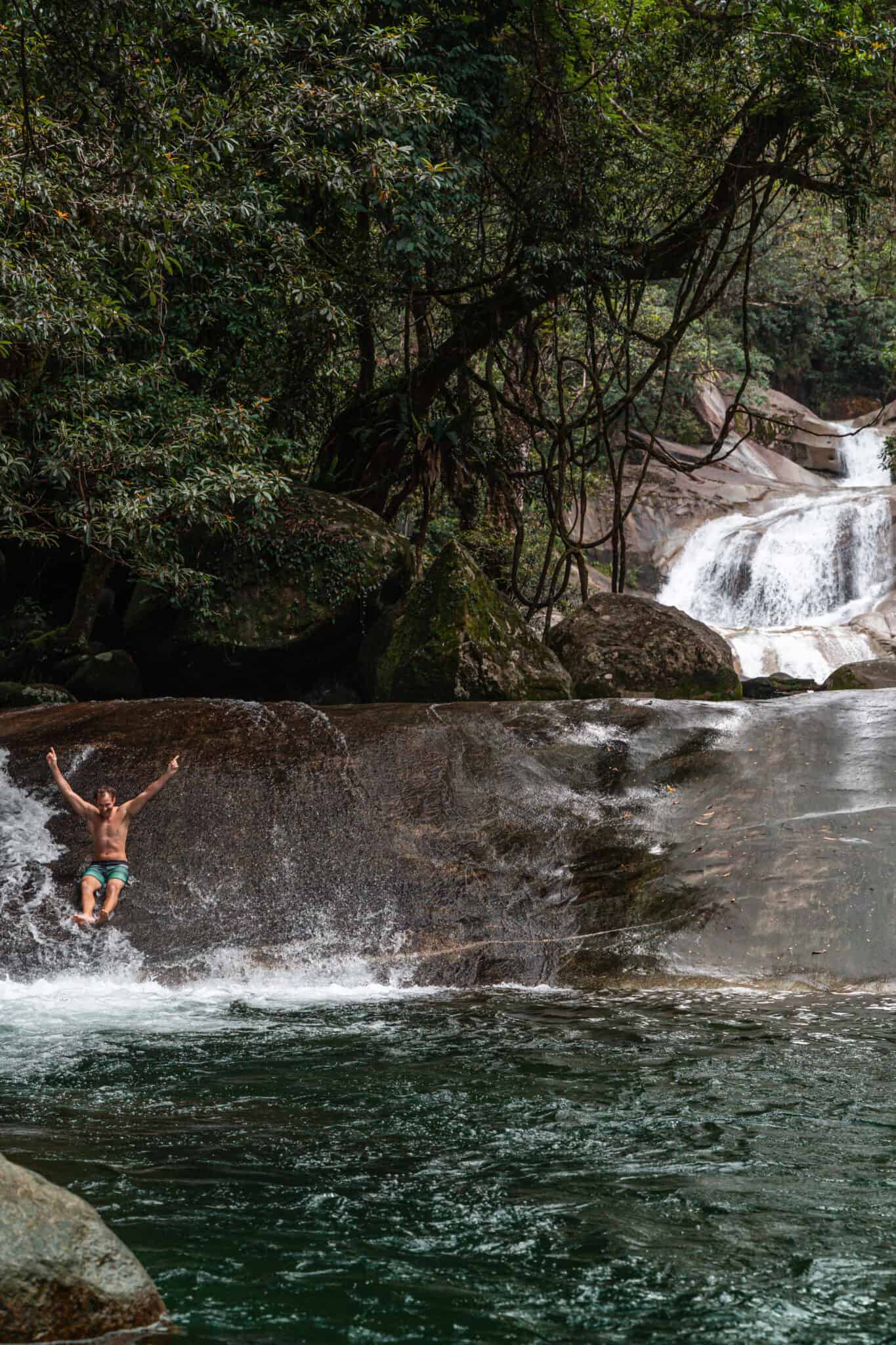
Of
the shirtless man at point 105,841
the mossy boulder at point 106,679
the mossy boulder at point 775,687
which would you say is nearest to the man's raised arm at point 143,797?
the shirtless man at point 105,841

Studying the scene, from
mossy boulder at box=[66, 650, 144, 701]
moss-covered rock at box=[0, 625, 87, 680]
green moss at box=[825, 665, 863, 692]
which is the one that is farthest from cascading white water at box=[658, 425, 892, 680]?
moss-covered rock at box=[0, 625, 87, 680]

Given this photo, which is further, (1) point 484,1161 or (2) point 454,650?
(2) point 454,650

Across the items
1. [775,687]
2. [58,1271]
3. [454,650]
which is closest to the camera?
[58,1271]

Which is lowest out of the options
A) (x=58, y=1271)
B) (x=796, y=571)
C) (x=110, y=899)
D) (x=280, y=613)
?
(x=58, y=1271)

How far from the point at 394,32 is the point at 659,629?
281 inches

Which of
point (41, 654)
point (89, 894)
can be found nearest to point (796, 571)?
point (41, 654)

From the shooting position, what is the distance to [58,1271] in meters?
3.15

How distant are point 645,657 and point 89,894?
7.78 meters

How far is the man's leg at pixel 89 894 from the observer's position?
894cm

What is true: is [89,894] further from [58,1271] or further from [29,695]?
[58,1271]

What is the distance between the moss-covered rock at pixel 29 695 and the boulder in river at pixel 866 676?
8.97 metres

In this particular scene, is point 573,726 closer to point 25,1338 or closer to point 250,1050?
point 250,1050

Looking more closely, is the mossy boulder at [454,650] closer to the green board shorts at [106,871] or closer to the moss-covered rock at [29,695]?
the moss-covered rock at [29,695]

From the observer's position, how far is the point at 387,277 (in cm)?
1488
